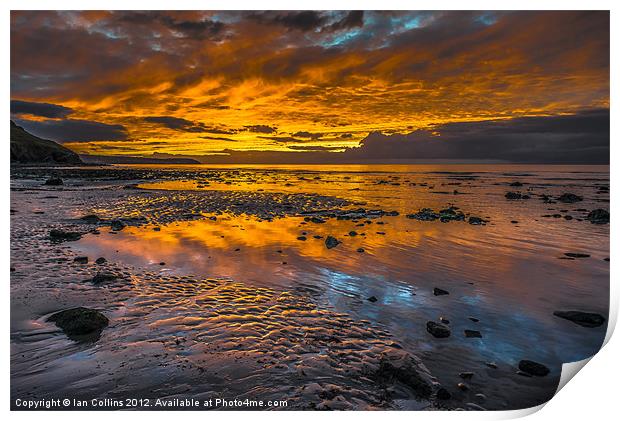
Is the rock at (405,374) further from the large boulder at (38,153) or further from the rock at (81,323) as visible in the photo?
the large boulder at (38,153)

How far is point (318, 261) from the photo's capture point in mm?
11227

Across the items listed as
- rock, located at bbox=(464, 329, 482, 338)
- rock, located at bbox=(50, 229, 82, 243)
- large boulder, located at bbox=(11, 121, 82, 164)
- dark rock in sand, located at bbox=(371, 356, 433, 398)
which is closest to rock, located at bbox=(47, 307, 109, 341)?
dark rock in sand, located at bbox=(371, 356, 433, 398)

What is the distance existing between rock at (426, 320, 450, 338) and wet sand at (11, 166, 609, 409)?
0.53 ft

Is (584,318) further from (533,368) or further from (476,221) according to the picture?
(476,221)

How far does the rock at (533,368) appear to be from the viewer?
225 inches

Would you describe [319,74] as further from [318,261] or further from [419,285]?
[419,285]

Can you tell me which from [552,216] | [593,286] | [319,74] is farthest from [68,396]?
[552,216]

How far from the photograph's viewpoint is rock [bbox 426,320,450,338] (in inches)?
259

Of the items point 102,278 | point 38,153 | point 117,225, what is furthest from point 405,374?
point 38,153

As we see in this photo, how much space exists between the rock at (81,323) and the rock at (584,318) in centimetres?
935

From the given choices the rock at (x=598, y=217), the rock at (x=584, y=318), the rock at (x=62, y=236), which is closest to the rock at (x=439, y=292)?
the rock at (x=584, y=318)

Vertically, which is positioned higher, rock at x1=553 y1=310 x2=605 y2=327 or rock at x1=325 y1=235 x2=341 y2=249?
rock at x1=325 y1=235 x2=341 y2=249

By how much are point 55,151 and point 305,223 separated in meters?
109

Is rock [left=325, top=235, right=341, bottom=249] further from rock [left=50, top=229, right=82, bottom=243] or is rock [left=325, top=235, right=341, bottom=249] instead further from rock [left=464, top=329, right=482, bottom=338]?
rock [left=50, top=229, right=82, bottom=243]
